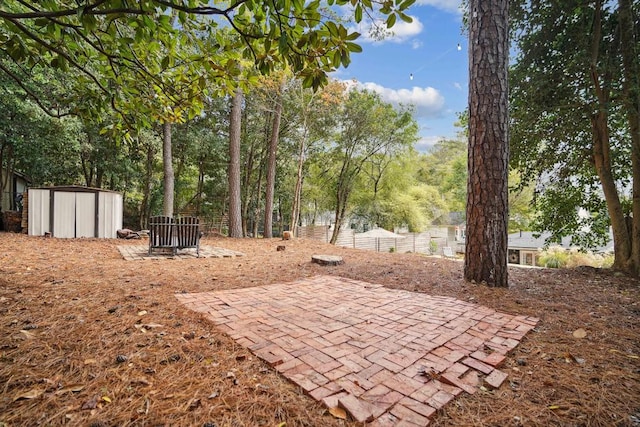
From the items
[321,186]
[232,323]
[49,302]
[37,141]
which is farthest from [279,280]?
[321,186]

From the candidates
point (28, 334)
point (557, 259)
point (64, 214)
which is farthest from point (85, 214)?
point (557, 259)

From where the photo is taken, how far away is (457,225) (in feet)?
104

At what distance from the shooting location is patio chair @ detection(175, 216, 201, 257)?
21.0 feet

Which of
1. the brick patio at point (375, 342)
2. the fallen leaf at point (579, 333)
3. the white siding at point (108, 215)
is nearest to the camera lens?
the brick patio at point (375, 342)

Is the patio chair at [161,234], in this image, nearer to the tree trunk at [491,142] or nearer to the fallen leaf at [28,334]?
the fallen leaf at [28,334]

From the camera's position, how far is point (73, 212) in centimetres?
966

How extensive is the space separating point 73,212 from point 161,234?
18.8 ft

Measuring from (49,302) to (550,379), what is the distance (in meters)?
3.84

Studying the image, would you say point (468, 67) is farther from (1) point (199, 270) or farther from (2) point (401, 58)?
(2) point (401, 58)

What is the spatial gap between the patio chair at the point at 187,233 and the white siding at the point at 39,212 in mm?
6020

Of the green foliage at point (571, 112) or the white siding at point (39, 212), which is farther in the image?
the white siding at point (39, 212)

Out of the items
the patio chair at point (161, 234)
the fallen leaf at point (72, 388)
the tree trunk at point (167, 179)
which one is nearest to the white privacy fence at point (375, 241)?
the tree trunk at point (167, 179)

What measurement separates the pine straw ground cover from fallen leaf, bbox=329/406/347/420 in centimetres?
2

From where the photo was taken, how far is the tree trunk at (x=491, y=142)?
12.5ft
